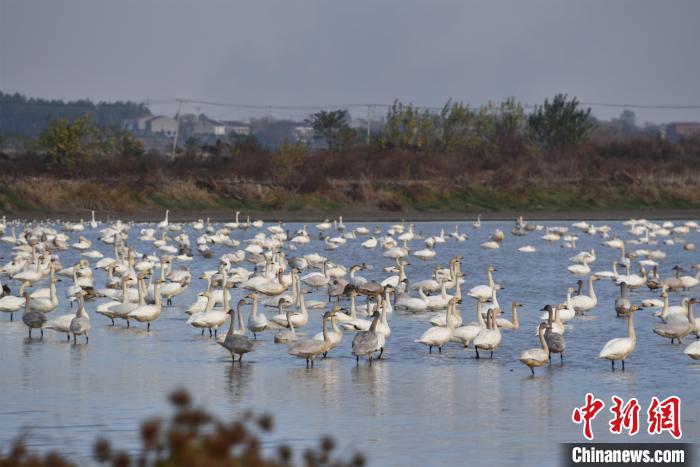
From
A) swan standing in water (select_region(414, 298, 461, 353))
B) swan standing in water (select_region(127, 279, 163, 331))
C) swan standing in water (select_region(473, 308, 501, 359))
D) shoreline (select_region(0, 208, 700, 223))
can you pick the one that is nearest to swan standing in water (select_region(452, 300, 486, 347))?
swan standing in water (select_region(414, 298, 461, 353))

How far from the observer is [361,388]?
15.1 m

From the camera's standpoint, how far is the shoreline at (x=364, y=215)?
53.4 meters

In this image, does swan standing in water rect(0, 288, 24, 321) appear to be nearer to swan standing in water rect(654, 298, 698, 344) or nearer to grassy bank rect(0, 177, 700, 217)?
swan standing in water rect(654, 298, 698, 344)

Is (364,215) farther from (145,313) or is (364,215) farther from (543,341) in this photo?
(543,341)

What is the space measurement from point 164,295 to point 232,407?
34.8 feet

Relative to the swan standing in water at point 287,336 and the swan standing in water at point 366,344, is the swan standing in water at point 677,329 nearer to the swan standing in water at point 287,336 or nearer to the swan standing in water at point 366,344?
the swan standing in water at point 366,344

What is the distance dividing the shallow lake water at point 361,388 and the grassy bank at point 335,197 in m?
32.4

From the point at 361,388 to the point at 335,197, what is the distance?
140 ft

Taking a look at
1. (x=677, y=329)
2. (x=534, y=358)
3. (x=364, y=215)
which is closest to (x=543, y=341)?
(x=534, y=358)

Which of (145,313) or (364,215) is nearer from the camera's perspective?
(145,313)

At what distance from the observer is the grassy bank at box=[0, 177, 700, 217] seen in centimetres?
5462

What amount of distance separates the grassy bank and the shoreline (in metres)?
0.33

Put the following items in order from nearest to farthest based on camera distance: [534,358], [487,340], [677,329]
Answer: [534,358] → [487,340] → [677,329]

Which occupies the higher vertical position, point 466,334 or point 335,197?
point 335,197
